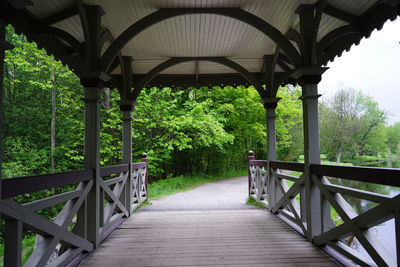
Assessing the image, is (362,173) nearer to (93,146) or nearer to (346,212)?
(346,212)

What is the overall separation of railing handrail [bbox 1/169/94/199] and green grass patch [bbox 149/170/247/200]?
17.4 ft

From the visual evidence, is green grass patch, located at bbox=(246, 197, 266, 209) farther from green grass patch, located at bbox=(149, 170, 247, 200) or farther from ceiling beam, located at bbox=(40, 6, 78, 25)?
Answer: ceiling beam, located at bbox=(40, 6, 78, 25)

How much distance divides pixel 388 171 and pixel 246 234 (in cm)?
211

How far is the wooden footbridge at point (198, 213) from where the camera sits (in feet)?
6.70

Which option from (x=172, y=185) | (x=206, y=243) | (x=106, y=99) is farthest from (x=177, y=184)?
(x=206, y=243)

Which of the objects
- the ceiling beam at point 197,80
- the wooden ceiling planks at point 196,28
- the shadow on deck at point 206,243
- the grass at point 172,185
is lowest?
the grass at point 172,185

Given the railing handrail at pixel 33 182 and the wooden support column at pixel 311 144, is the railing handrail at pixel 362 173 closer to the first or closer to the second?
the wooden support column at pixel 311 144

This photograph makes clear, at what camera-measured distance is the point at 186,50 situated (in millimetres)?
4852

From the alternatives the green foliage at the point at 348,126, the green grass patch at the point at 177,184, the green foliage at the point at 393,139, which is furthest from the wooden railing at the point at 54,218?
the green foliage at the point at 393,139

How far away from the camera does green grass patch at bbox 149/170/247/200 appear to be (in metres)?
8.69

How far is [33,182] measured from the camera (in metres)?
1.94

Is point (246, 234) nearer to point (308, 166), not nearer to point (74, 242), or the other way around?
point (308, 166)

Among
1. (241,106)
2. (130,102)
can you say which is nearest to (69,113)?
(130,102)

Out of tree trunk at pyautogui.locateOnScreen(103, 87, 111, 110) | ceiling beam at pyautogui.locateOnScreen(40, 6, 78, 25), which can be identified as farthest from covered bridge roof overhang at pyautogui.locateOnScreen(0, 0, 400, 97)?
tree trunk at pyautogui.locateOnScreen(103, 87, 111, 110)
